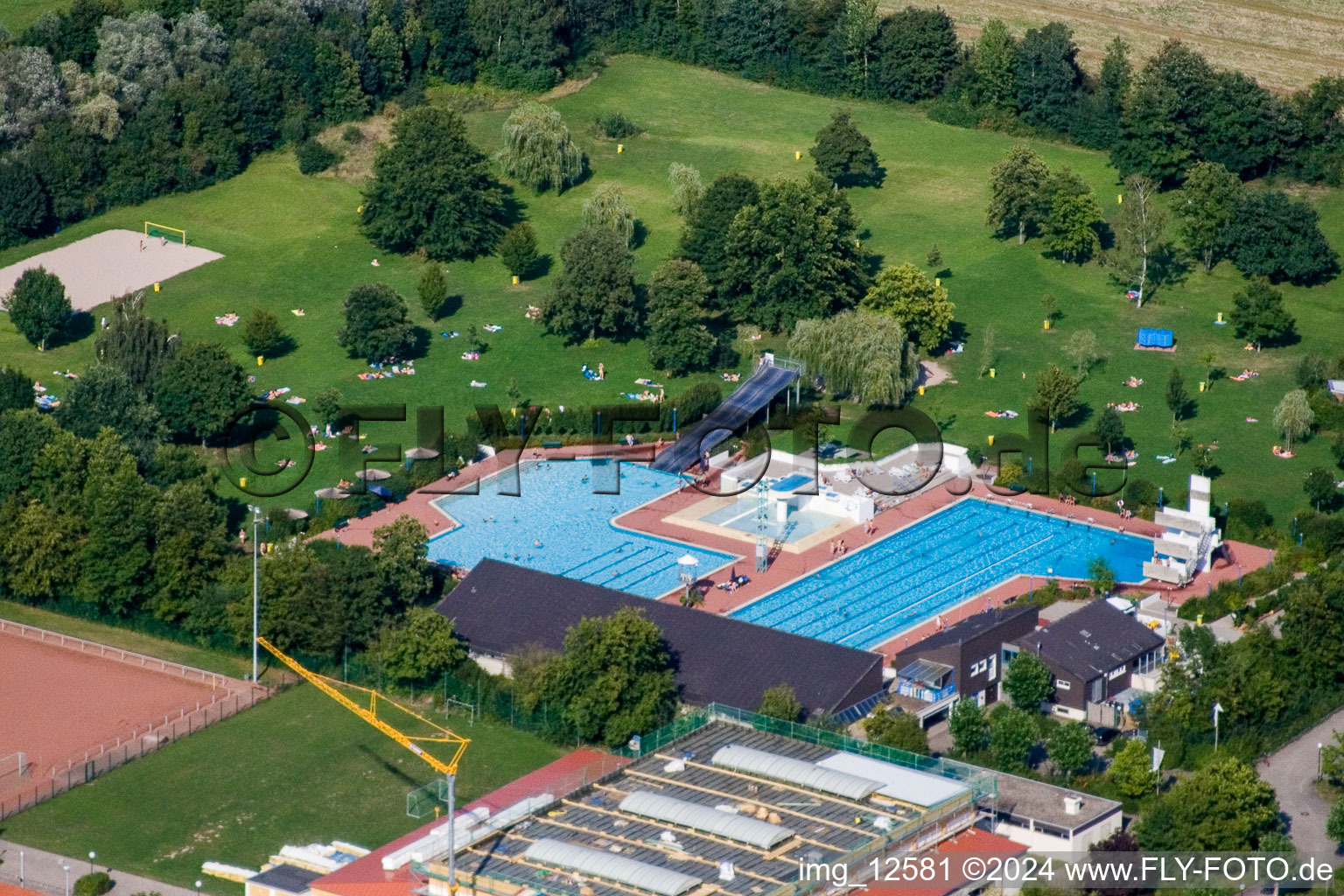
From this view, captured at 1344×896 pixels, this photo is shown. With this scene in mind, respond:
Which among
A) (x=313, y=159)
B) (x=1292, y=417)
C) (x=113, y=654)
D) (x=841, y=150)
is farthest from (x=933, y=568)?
(x=313, y=159)

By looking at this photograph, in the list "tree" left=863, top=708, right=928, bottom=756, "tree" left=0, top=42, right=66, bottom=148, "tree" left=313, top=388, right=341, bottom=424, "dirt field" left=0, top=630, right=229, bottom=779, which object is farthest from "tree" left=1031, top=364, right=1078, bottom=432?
"tree" left=0, top=42, right=66, bottom=148

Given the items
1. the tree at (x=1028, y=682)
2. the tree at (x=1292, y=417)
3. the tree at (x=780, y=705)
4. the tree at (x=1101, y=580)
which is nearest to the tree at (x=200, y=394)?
the tree at (x=780, y=705)

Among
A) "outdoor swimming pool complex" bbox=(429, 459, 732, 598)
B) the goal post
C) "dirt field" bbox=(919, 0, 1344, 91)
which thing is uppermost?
"dirt field" bbox=(919, 0, 1344, 91)

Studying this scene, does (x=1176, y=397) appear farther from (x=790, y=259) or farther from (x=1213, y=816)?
(x=1213, y=816)

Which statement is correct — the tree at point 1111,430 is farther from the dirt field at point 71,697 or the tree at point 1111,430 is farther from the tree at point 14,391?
the tree at point 14,391

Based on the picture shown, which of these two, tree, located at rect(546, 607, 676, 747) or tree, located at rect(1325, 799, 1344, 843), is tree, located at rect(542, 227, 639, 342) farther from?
tree, located at rect(1325, 799, 1344, 843)

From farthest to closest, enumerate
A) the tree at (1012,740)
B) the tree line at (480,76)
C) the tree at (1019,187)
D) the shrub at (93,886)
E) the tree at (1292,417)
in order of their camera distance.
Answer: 1. the tree line at (480,76)
2. the tree at (1019,187)
3. the tree at (1292,417)
4. the tree at (1012,740)
5. the shrub at (93,886)
